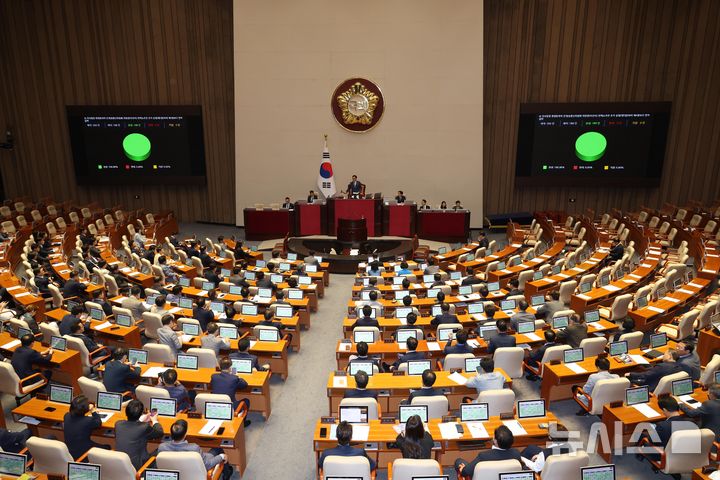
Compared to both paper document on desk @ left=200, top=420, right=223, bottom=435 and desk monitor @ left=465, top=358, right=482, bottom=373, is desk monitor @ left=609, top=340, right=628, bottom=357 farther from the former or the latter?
paper document on desk @ left=200, top=420, right=223, bottom=435

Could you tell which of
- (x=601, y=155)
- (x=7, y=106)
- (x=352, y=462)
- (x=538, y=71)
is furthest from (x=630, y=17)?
(x=7, y=106)

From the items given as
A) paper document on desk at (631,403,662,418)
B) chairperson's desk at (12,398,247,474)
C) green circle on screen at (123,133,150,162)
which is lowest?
chairperson's desk at (12,398,247,474)

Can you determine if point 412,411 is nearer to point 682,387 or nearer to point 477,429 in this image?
point 477,429

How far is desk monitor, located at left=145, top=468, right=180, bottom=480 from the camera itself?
5.43 m

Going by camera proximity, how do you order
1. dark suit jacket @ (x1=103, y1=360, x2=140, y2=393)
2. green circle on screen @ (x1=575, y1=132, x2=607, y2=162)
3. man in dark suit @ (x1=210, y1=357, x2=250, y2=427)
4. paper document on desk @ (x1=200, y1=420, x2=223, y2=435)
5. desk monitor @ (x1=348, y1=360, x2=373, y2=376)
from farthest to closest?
green circle on screen @ (x1=575, y1=132, x2=607, y2=162) → desk monitor @ (x1=348, y1=360, x2=373, y2=376) → dark suit jacket @ (x1=103, y1=360, x2=140, y2=393) → man in dark suit @ (x1=210, y1=357, x2=250, y2=427) → paper document on desk @ (x1=200, y1=420, x2=223, y2=435)

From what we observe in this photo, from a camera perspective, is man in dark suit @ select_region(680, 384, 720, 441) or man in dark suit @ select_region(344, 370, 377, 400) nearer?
man in dark suit @ select_region(680, 384, 720, 441)

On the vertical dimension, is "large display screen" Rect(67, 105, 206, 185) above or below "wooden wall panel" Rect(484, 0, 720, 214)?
below

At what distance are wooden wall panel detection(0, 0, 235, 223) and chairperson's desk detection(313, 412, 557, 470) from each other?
18.7 m

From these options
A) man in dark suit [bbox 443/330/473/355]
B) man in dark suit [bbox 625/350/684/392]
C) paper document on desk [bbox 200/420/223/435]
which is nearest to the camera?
paper document on desk [bbox 200/420/223/435]

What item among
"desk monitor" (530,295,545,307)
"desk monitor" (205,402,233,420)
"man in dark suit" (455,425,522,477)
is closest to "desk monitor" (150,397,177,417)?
"desk monitor" (205,402,233,420)

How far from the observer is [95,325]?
10133mm

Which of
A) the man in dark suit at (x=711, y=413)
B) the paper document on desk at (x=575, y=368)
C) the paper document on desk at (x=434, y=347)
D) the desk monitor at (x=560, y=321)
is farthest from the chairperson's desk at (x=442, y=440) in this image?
the desk monitor at (x=560, y=321)

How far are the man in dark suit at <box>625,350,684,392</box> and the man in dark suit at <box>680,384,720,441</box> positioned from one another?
2.99ft

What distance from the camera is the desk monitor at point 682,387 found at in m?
7.20
